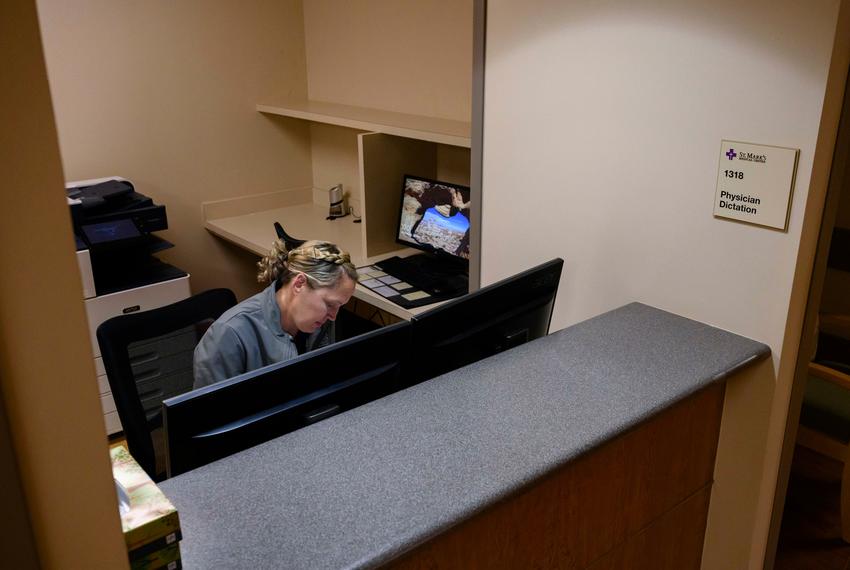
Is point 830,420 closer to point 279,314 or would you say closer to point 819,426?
point 819,426

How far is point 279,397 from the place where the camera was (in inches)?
55.4

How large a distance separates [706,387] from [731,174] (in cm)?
52

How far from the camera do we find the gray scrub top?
2045 millimetres

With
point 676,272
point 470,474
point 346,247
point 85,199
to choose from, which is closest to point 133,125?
point 85,199

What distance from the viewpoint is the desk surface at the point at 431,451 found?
1.13 metres

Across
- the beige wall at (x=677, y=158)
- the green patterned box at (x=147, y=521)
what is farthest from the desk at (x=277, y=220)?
the green patterned box at (x=147, y=521)

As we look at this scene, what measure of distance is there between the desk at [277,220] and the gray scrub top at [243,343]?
1.23 metres

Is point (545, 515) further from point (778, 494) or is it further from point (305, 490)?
point (778, 494)

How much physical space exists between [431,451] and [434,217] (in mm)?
1998

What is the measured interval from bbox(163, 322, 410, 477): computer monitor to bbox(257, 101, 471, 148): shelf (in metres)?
1.49

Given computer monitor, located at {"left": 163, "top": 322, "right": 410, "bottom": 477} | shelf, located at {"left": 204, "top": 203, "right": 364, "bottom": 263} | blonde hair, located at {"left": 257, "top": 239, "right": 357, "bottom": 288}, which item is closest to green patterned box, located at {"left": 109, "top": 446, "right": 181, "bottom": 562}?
computer monitor, located at {"left": 163, "top": 322, "right": 410, "bottom": 477}

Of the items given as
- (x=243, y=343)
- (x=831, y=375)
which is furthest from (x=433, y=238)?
(x=831, y=375)

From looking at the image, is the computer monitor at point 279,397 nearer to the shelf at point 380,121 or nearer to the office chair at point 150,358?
the office chair at point 150,358

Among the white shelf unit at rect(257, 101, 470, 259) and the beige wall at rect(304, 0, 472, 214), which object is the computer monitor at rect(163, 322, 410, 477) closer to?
the white shelf unit at rect(257, 101, 470, 259)
